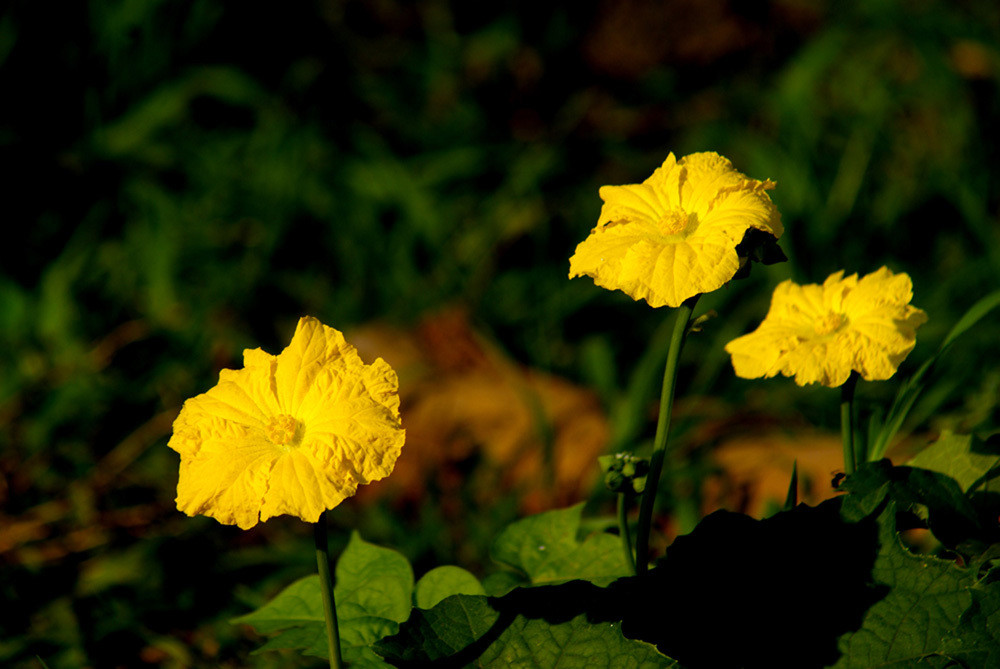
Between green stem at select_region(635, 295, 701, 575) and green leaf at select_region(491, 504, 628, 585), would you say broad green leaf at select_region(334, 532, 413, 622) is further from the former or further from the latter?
green stem at select_region(635, 295, 701, 575)

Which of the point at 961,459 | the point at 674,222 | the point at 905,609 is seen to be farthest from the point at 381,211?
the point at 905,609

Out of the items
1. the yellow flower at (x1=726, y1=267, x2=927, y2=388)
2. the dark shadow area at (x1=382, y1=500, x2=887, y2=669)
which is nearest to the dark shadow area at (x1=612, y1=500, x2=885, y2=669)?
the dark shadow area at (x1=382, y1=500, x2=887, y2=669)

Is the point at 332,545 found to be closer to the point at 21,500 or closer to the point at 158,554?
the point at 158,554

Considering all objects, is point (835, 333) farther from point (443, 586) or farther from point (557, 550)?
point (443, 586)

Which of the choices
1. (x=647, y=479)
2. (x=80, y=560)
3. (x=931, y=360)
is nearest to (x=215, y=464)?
(x=647, y=479)

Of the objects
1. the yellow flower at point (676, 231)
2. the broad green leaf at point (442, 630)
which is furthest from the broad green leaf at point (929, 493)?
the broad green leaf at point (442, 630)
